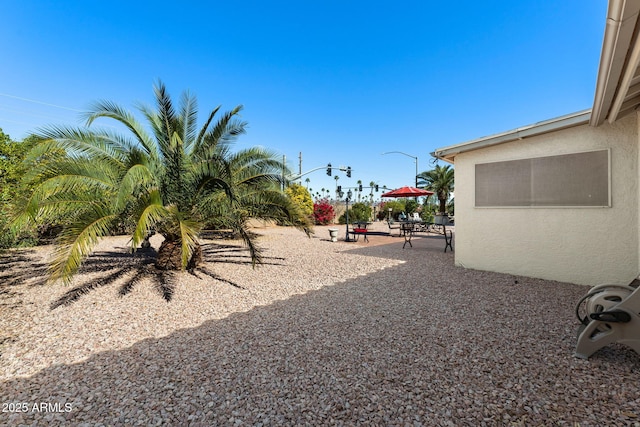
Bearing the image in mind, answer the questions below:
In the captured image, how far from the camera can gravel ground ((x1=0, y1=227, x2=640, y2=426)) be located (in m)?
2.06

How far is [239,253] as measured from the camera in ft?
31.4

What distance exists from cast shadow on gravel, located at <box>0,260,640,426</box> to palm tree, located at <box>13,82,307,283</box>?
1.82 meters

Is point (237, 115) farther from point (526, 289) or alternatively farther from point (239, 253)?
point (526, 289)

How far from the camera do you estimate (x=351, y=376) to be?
2.52 m

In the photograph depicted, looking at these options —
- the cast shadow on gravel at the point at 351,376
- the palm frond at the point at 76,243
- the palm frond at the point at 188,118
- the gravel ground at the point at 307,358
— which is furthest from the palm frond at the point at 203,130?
the cast shadow on gravel at the point at 351,376

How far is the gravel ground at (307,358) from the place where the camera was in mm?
2061

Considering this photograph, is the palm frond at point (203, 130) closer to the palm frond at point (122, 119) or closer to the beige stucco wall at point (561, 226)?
the palm frond at point (122, 119)

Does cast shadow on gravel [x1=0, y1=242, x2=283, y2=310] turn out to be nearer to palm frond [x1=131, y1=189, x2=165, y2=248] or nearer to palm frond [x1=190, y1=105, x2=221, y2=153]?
palm frond [x1=131, y1=189, x2=165, y2=248]

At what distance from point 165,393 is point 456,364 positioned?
2.80m

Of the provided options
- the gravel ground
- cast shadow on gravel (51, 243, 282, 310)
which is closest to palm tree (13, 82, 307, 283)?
cast shadow on gravel (51, 243, 282, 310)

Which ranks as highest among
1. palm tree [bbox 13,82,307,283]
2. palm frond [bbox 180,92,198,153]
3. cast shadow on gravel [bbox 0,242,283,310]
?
palm frond [bbox 180,92,198,153]

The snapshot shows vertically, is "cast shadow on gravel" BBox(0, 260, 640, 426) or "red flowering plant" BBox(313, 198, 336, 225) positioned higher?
"red flowering plant" BBox(313, 198, 336, 225)

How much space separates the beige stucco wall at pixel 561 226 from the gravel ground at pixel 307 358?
694mm

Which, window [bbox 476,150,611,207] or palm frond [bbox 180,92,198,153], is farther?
palm frond [bbox 180,92,198,153]
